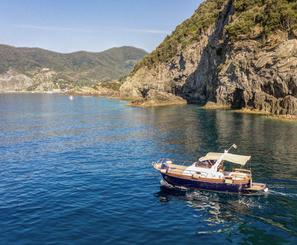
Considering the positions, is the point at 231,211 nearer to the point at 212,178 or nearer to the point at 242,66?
the point at 212,178

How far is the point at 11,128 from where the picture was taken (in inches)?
3487

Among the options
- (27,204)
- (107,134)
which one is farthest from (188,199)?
(107,134)

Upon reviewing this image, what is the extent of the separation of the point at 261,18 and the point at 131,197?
3936 inches

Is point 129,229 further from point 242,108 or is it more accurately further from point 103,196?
point 242,108

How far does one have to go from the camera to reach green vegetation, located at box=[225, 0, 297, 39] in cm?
10519

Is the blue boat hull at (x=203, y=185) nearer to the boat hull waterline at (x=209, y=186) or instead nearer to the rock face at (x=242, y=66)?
the boat hull waterline at (x=209, y=186)

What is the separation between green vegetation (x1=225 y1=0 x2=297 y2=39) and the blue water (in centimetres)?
5155

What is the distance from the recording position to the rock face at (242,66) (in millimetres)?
98938

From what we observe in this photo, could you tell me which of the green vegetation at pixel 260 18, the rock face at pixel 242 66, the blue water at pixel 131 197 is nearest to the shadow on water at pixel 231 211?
the blue water at pixel 131 197

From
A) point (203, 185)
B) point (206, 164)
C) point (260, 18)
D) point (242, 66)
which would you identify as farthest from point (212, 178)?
point (260, 18)

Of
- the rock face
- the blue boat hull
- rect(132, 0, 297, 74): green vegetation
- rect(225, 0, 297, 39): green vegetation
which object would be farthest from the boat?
rect(225, 0, 297, 39): green vegetation

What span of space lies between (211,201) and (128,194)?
894 centimetres

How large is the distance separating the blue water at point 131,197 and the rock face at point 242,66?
35.2 meters

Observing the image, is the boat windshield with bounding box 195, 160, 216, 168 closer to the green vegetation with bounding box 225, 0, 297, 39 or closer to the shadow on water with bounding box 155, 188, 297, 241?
the shadow on water with bounding box 155, 188, 297, 241
